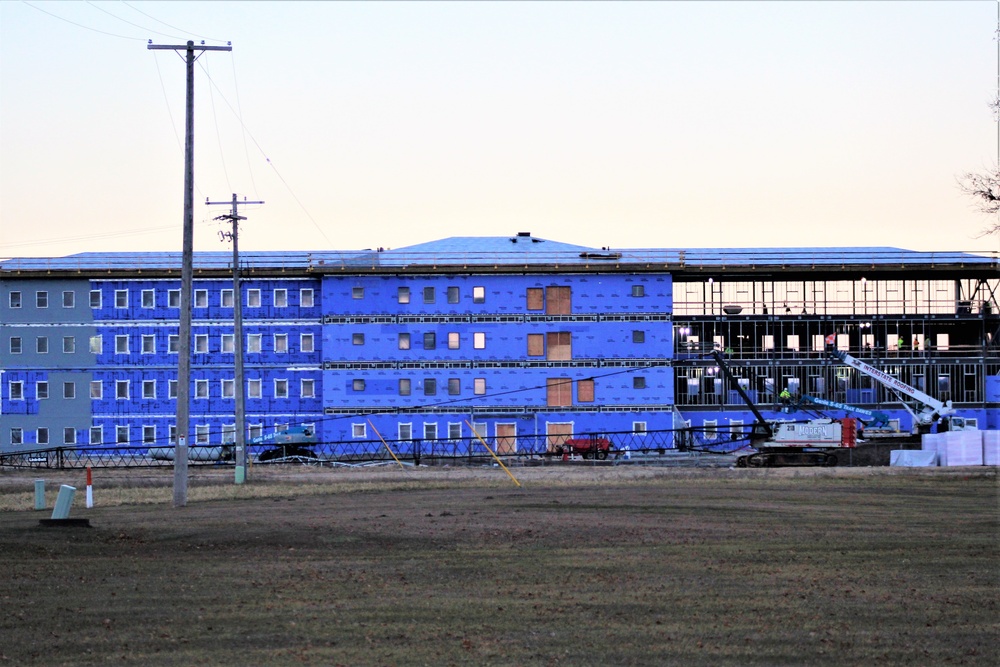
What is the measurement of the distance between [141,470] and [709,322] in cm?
3590

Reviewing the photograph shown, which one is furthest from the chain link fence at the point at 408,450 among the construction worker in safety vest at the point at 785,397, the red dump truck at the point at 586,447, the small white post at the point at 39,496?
the small white post at the point at 39,496

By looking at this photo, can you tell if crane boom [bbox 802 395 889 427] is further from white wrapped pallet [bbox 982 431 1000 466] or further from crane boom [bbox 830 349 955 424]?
white wrapped pallet [bbox 982 431 1000 466]

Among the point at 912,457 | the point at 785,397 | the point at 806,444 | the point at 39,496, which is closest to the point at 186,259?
the point at 39,496

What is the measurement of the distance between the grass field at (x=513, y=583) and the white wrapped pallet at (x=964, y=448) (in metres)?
24.7

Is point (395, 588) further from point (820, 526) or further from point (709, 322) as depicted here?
point (709, 322)

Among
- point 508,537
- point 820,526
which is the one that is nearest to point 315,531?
point 508,537

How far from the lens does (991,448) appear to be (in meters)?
59.0

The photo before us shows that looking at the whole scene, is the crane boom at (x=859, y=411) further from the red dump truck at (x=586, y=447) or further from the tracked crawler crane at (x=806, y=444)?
the red dump truck at (x=586, y=447)

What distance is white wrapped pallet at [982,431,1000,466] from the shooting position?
5872cm

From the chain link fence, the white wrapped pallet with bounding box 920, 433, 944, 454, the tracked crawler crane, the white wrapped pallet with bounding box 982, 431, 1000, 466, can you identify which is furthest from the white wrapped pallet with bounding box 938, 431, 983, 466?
the chain link fence

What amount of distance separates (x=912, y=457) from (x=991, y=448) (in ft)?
12.0

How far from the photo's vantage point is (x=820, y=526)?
2827 cm

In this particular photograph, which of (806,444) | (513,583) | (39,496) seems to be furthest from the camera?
(806,444)

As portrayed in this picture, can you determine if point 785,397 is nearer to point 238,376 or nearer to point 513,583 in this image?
point 238,376
